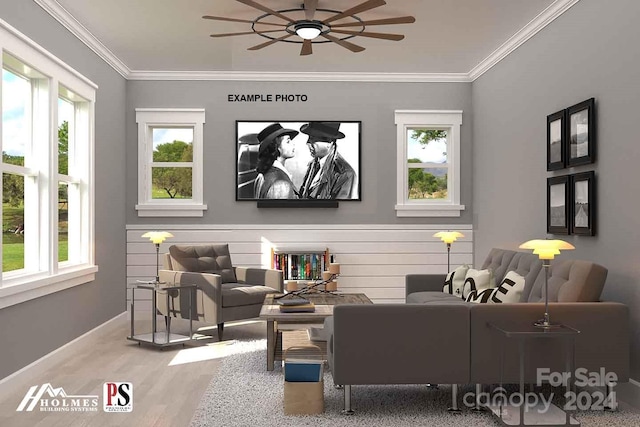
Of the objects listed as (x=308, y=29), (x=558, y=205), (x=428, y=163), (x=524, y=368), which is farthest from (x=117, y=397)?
(x=428, y=163)

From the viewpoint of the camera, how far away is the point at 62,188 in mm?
6191

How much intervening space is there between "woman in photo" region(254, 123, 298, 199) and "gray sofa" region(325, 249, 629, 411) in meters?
4.31

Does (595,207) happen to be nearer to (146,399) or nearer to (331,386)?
(331,386)

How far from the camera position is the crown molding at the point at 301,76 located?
800 cm

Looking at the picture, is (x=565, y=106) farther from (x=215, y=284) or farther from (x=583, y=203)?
(x=215, y=284)

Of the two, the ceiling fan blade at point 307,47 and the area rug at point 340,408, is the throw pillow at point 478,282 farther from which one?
the ceiling fan blade at point 307,47

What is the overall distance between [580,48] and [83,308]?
190 inches

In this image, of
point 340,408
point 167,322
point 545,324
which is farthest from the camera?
point 167,322

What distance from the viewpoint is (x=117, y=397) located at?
173 inches

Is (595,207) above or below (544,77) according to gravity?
below

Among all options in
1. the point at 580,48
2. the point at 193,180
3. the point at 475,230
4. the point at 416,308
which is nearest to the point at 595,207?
the point at 580,48

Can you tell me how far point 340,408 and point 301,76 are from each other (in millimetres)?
4886

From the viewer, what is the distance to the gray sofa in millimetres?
3895

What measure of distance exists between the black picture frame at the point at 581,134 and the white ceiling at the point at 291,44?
91cm
